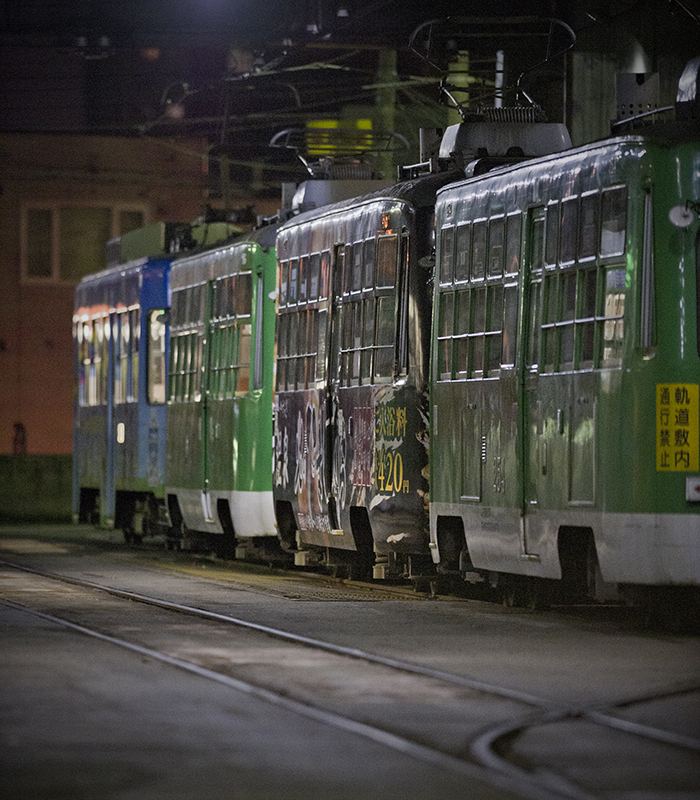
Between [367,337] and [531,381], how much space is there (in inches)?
136

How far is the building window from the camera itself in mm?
53688

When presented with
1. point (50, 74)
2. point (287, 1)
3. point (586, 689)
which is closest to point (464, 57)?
point (287, 1)

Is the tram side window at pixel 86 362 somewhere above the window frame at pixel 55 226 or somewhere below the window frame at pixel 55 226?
below

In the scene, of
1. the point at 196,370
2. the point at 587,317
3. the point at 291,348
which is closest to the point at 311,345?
the point at 291,348

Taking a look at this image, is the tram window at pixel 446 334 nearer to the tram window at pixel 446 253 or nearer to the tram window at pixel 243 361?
the tram window at pixel 446 253

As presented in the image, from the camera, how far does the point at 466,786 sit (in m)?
7.92

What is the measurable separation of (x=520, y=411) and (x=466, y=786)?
7.35 m

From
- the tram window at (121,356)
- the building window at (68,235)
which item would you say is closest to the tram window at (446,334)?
the tram window at (121,356)

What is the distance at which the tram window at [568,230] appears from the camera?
14.4m

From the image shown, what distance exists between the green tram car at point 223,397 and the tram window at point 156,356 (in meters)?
1.39

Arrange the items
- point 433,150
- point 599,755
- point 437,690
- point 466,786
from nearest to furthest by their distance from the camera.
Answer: point 466,786 → point 599,755 → point 437,690 → point 433,150

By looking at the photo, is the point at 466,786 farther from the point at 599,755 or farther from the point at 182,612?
the point at 182,612

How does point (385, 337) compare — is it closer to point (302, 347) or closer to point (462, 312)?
point (462, 312)

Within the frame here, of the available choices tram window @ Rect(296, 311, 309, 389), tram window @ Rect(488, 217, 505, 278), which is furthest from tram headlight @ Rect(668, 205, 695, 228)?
tram window @ Rect(296, 311, 309, 389)
